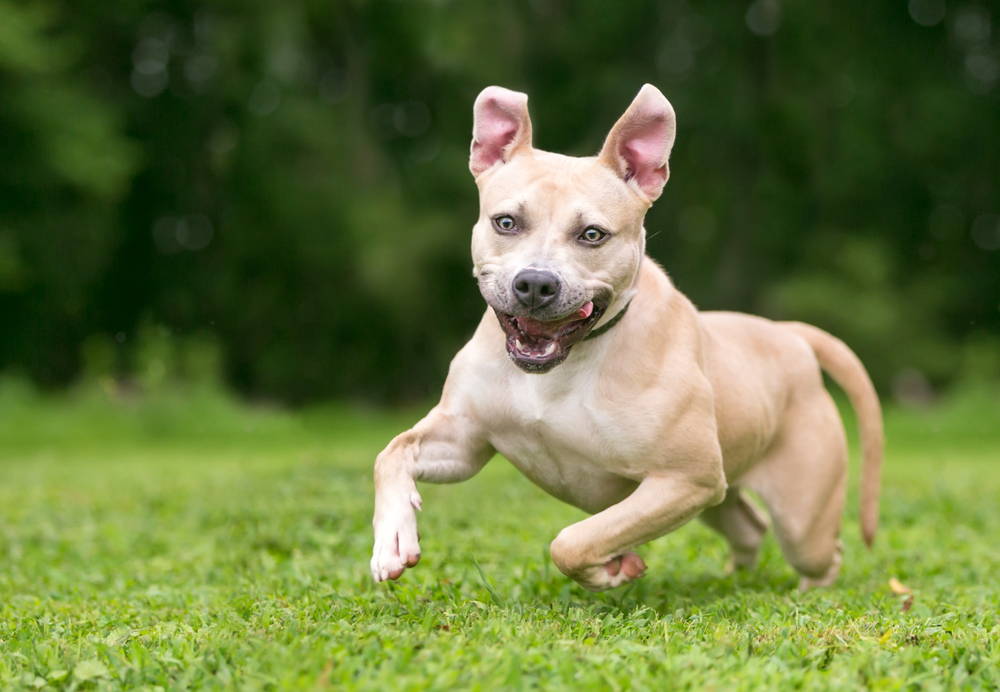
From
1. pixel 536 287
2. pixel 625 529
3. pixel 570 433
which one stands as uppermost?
pixel 536 287

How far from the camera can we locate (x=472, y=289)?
24.5m

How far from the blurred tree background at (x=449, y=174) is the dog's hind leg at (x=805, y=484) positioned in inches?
668

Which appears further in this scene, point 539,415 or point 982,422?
point 982,422

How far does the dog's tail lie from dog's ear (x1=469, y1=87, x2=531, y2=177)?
2.15m

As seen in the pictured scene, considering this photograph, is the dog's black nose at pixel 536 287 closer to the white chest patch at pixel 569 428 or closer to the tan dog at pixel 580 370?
the tan dog at pixel 580 370

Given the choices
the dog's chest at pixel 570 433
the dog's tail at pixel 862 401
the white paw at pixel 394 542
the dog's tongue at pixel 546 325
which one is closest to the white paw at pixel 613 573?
the dog's chest at pixel 570 433

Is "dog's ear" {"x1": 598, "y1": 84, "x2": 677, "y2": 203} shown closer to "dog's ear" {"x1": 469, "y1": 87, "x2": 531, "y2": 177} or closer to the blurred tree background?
"dog's ear" {"x1": 469, "y1": 87, "x2": 531, "y2": 177}

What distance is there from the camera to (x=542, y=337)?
4824 mm

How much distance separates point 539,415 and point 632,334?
0.50 m

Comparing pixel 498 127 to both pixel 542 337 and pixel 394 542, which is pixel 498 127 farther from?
pixel 394 542

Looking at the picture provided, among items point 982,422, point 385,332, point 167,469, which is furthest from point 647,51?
point 167,469

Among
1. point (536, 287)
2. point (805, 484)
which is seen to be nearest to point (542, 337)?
point (536, 287)

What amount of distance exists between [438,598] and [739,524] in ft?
7.18

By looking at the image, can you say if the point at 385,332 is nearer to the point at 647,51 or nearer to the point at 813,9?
the point at 647,51
